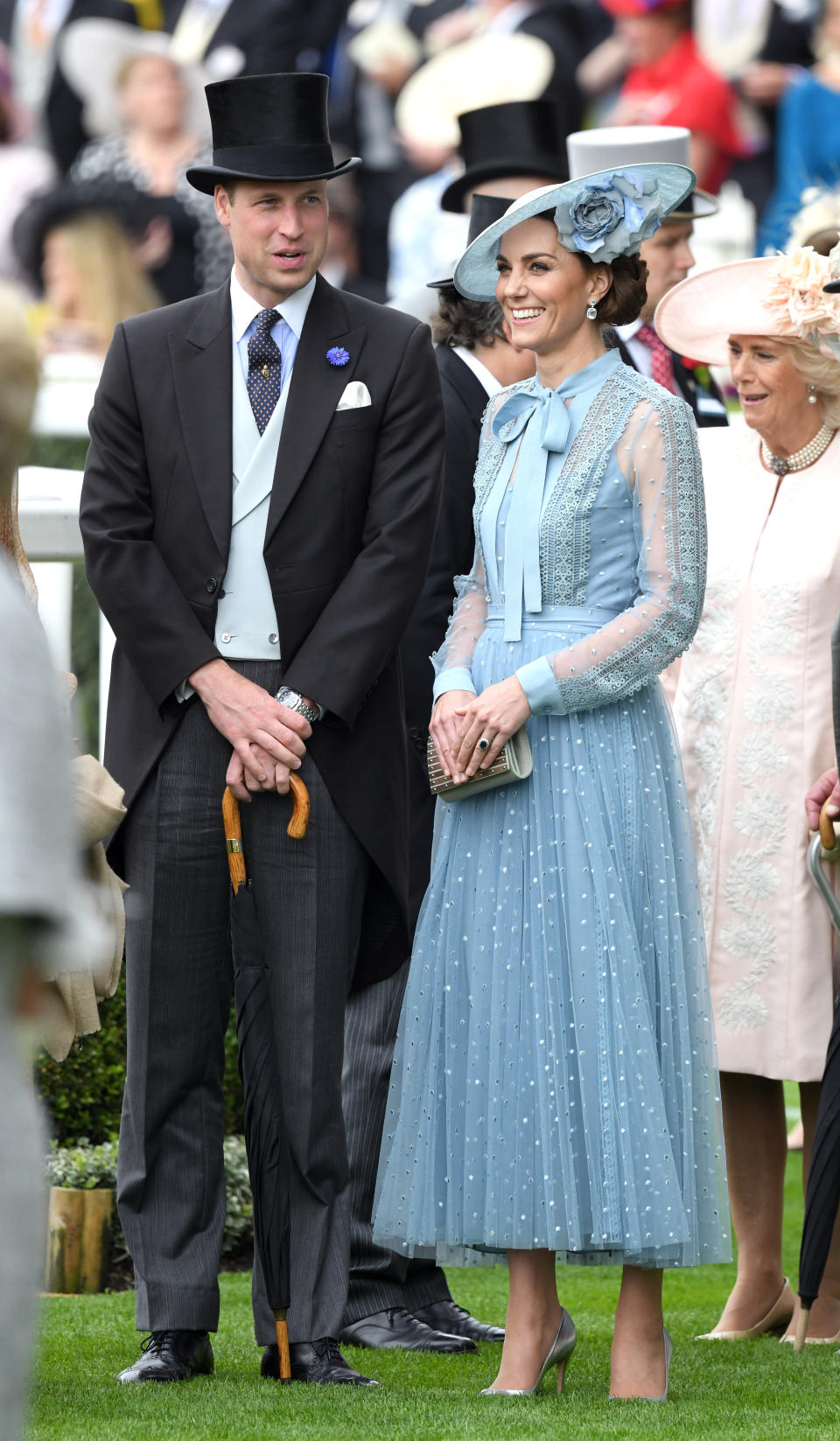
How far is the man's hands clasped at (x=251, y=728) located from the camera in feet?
12.9

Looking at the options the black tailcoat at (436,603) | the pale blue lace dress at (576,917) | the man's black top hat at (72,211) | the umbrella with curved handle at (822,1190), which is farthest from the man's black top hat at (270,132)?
the man's black top hat at (72,211)

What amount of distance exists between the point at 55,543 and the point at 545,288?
2336 mm

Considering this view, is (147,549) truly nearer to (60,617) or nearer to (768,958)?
(768,958)

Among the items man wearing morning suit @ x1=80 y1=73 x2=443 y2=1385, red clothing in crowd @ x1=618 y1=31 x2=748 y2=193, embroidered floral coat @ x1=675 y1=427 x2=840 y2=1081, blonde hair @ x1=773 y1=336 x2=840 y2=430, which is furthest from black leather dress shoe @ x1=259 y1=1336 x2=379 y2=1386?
red clothing in crowd @ x1=618 y1=31 x2=748 y2=193

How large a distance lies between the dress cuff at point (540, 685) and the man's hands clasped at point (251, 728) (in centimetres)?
40

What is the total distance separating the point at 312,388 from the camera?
13.6 ft

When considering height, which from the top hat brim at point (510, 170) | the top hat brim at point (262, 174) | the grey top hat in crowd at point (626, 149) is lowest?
the top hat brim at point (262, 174)

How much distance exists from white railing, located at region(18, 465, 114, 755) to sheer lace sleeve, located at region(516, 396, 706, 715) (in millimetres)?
2057

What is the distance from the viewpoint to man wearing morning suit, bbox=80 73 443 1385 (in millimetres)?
3984

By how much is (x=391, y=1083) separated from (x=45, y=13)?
40.9ft

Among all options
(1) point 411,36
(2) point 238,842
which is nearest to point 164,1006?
(2) point 238,842

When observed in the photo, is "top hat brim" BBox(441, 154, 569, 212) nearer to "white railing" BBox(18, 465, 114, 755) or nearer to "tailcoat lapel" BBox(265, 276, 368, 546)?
"white railing" BBox(18, 465, 114, 755)

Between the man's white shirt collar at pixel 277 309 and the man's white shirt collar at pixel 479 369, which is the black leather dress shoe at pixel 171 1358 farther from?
the man's white shirt collar at pixel 479 369

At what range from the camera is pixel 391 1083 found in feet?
13.2
